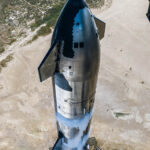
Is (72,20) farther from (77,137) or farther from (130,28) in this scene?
(130,28)

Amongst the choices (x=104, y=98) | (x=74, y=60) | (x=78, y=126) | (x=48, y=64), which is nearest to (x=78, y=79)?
(x=74, y=60)

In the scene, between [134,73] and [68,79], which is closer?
[68,79]

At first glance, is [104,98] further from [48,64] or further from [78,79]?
[48,64]

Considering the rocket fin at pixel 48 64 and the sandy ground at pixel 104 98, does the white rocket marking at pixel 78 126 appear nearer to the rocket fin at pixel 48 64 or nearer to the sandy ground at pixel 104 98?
the rocket fin at pixel 48 64

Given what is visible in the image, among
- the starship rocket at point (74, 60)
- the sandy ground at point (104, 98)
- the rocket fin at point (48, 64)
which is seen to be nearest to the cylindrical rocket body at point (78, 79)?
the starship rocket at point (74, 60)

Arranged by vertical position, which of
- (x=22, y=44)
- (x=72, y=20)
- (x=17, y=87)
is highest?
(x=72, y=20)

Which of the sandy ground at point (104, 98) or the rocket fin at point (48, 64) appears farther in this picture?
the sandy ground at point (104, 98)

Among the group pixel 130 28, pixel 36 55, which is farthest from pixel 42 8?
pixel 130 28
